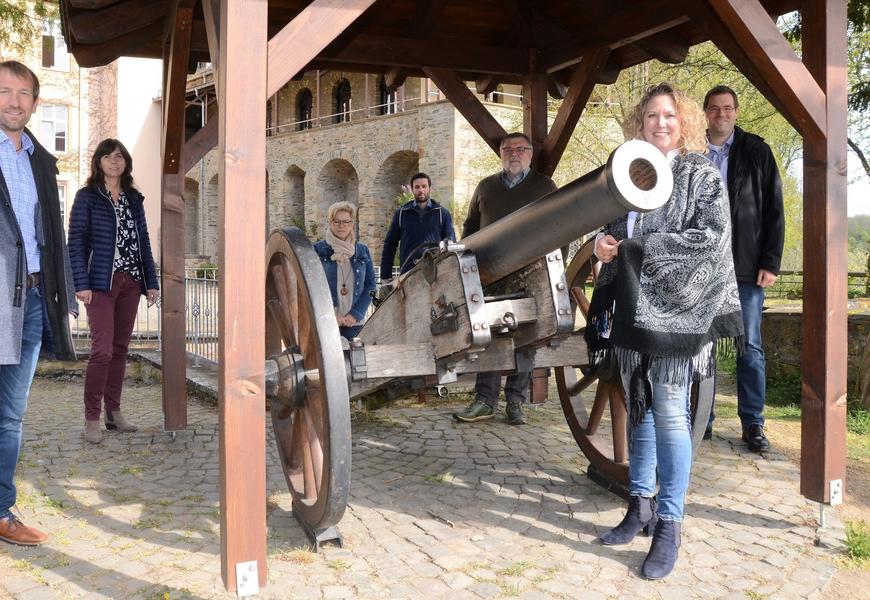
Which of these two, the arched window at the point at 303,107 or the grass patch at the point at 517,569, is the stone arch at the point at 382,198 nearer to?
the arched window at the point at 303,107

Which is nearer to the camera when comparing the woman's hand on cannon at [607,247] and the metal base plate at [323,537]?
the woman's hand on cannon at [607,247]

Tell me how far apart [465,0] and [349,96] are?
80.0 feet

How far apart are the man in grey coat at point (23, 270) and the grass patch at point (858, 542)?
3.35m

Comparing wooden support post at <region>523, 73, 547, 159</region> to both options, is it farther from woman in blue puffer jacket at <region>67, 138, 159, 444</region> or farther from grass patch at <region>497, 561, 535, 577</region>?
grass patch at <region>497, 561, 535, 577</region>

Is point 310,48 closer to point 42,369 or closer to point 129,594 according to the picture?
point 129,594

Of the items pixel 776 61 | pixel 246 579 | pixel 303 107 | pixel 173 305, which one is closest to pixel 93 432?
pixel 173 305

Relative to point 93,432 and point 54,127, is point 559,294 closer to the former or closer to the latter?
point 93,432

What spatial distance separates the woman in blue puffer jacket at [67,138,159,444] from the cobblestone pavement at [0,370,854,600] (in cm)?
53

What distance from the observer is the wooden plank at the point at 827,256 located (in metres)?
3.56

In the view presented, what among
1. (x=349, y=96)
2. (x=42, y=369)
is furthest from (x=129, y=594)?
(x=349, y=96)

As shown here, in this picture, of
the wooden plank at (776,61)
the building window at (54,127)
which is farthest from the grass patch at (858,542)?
the building window at (54,127)

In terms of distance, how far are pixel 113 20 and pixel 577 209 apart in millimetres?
3710

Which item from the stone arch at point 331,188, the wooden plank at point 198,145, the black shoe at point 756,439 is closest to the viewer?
the black shoe at point 756,439

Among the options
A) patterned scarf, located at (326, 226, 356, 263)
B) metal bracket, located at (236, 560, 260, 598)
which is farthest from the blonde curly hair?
patterned scarf, located at (326, 226, 356, 263)
